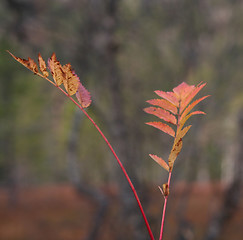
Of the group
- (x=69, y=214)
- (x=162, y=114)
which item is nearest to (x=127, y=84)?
(x=162, y=114)

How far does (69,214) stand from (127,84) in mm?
8278

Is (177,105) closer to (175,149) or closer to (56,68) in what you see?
(175,149)

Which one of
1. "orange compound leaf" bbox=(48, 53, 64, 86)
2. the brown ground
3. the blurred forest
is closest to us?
"orange compound leaf" bbox=(48, 53, 64, 86)

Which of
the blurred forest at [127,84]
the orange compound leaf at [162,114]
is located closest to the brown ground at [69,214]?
the blurred forest at [127,84]

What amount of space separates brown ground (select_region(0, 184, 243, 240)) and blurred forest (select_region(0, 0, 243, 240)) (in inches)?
3.6

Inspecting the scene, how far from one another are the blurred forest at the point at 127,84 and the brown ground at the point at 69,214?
9cm

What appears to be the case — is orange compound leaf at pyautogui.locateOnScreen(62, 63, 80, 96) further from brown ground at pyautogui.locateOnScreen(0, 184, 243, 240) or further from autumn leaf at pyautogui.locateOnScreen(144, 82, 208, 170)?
brown ground at pyautogui.locateOnScreen(0, 184, 243, 240)

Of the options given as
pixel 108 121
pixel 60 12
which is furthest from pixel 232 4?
pixel 108 121

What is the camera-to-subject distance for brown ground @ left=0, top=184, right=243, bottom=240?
9758mm

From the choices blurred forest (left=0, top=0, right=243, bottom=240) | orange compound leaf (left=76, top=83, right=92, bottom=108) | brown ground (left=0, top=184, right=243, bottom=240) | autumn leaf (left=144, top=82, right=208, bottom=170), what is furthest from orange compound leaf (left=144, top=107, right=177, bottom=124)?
brown ground (left=0, top=184, right=243, bottom=240)

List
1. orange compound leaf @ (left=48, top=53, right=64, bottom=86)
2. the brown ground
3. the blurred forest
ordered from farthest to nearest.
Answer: the brown ground → the blurred forest → orange compound leaf @ (left=48, top=53, right=64, bottom=86)

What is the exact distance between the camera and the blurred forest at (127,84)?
3854 millimetres

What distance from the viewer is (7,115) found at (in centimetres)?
1435

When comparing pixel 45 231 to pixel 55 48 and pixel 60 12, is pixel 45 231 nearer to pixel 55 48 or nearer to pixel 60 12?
pixel 55 48
